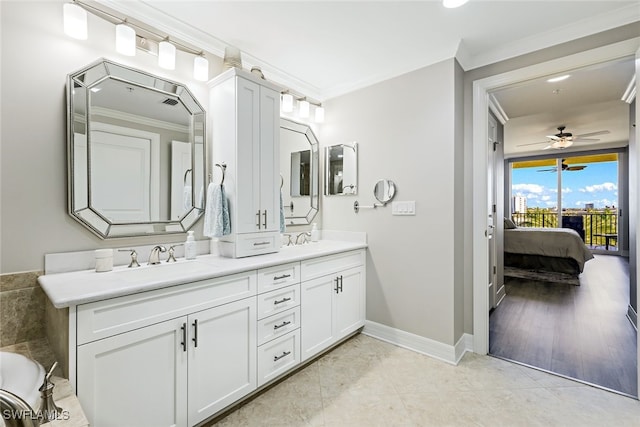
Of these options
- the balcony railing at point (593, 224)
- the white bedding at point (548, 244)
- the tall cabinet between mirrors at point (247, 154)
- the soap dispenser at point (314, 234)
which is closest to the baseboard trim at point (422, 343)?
the soap dispenser at point (314, 234)

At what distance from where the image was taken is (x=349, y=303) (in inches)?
104

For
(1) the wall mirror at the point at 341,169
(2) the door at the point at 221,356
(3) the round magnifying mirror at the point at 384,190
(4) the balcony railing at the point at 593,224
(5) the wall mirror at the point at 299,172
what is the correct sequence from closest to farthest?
(2) the door at the point at 221,356, (3) the round magnifying mirror at the point at 384,190, (5) the wall mirror at the point at 299,172, (1) the wall mirror at the point at 341,169, (4) the balcony railing at the point at 593,224

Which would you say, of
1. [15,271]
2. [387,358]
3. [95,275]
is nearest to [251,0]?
[95,275]

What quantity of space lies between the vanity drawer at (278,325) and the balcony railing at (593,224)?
8.60 m

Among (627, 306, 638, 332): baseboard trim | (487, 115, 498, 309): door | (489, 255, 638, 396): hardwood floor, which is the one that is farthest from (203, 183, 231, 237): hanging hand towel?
(627, 306, 638, 332): baseboard trim

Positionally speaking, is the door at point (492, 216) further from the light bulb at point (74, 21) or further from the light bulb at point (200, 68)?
the light bulb at point (74, 21)

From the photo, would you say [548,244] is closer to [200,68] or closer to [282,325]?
[282,325]

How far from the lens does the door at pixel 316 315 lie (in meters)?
2.17

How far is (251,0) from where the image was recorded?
1798 mm

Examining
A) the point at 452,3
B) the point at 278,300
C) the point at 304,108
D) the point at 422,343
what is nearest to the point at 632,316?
the point at 422,343

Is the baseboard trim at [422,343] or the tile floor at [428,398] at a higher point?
the baseboard trim at [422,343]

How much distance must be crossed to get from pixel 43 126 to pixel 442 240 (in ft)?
8.70

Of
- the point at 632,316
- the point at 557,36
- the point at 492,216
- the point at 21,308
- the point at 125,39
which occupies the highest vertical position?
the point at 557,36

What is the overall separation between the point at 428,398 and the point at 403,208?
55.7 inches
